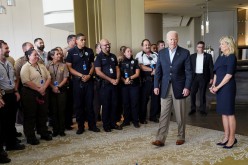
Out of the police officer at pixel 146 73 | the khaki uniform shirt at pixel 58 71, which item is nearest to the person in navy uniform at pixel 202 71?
the police officer at pixel 146 73

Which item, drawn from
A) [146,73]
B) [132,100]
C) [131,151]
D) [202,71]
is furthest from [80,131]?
[202,71]

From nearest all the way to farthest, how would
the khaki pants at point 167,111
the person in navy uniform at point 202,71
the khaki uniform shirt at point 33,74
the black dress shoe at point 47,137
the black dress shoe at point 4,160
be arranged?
the black dress shoe at point 4,160
the khaki pants at point 167,111
the khaki uniform shirt at point 33,74
the black dress shoe at point 47,137
the person in navy uniform at point 202,71

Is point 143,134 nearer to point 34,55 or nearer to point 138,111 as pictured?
point 138,111

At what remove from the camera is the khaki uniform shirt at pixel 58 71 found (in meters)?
4.71

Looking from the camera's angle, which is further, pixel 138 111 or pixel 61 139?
pixel 138 111

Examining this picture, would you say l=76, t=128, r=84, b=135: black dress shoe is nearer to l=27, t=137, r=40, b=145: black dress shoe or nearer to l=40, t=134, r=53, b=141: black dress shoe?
l=40, t=134, r=53, b=141: black dress shoe

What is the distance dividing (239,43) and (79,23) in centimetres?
785

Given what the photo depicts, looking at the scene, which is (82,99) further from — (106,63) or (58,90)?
(106,63)

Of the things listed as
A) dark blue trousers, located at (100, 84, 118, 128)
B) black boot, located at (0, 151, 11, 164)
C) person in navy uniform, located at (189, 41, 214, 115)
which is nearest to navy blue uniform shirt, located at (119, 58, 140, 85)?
dark blue trousers, located at (100, 84, 118, 128)

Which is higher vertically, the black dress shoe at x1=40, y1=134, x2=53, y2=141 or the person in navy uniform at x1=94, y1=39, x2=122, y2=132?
the person in navy uniform at x1=94, y1=39, x2=122, y2=132

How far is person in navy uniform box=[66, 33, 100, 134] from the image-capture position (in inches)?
187

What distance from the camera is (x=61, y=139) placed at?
457cm

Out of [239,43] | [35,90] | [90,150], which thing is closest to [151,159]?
[90,150]

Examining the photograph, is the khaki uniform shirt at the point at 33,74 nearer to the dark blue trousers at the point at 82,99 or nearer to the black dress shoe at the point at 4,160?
the dark blue trousers at the point at 82,99
